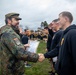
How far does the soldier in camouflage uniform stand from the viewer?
23.3ft

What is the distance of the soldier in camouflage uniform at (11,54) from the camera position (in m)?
7.09

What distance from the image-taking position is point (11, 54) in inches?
283

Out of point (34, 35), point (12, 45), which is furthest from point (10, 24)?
point (34, 35)

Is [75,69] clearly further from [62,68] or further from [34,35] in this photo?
[34,35]

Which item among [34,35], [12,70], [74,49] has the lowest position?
[34,35]

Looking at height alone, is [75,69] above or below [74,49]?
below

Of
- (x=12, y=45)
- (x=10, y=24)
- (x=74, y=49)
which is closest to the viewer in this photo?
(x=74, y=49)

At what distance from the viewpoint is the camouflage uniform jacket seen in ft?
23.2

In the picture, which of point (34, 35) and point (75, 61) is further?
point (34, 35)

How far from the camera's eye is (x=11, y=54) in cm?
719

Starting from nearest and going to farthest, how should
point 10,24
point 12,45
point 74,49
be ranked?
point 74,49 < point 12,45 < point 10,24

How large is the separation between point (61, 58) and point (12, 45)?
3.67 feet

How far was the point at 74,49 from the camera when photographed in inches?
256

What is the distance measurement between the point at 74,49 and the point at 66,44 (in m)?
0.21
